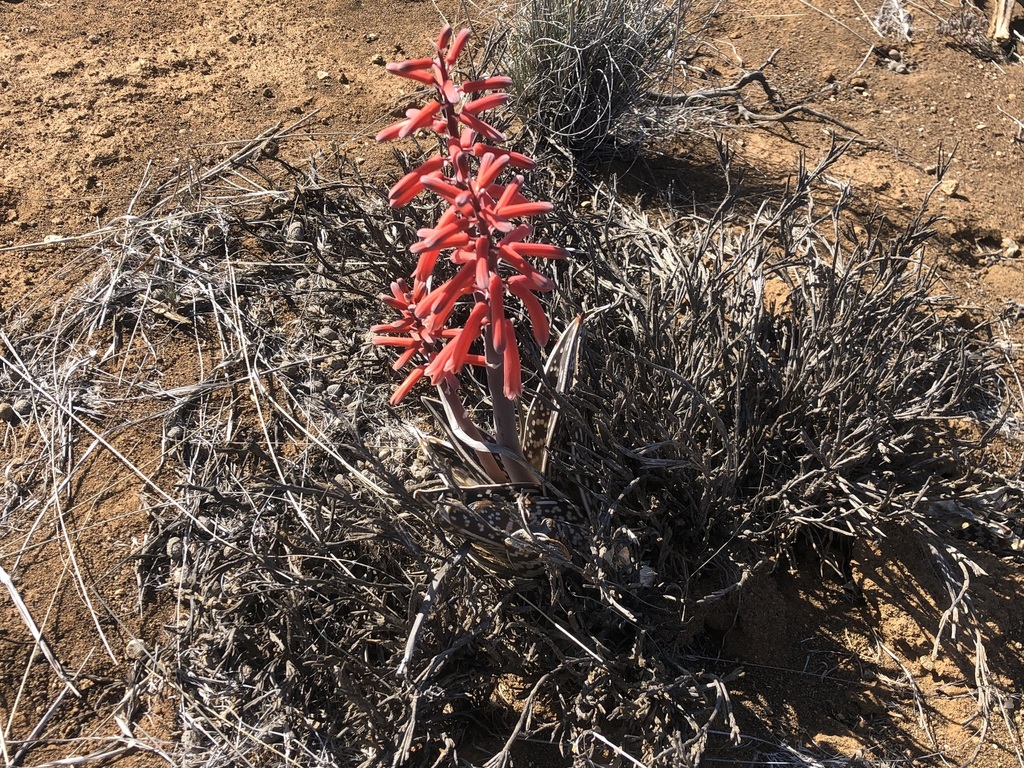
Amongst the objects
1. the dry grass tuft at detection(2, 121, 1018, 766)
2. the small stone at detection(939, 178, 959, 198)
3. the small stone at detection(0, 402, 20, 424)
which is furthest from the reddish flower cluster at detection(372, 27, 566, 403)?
the small stone at detection(939, 178, 959, 198)

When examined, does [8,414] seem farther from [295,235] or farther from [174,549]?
[295,235]

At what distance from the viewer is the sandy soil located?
2238 millimetres

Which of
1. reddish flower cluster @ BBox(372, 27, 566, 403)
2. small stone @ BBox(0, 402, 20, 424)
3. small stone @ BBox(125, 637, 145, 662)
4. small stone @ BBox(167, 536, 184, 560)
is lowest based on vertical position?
small stone @ BBox(125, 637, 145, 662)

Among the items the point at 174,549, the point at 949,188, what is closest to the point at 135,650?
the point at 174,549

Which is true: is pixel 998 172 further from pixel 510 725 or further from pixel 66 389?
pixel 66 389

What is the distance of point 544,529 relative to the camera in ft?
6.55

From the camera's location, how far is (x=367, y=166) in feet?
11.0

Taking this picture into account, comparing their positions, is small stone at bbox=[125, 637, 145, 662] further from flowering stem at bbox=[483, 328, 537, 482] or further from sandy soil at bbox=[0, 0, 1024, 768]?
flowering stem at bbox=[483, 328, 537, 482]

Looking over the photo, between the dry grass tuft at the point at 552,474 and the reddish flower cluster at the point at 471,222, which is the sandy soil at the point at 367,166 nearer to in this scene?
the dry grass tuft at the point at 552,474

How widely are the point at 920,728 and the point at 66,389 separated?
2798 millimetres

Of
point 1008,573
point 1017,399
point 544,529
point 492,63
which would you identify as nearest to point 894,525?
point 1008,573

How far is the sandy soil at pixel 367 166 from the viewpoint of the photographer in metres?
2.24

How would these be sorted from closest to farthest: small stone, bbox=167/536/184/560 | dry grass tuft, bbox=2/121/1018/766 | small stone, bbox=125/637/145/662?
dry grass tuft, bbox=2/121/1018/766
small stone, bbox=125/637/145/662
small stone, bbox=167/536/184/560

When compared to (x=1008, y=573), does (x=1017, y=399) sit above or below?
above
